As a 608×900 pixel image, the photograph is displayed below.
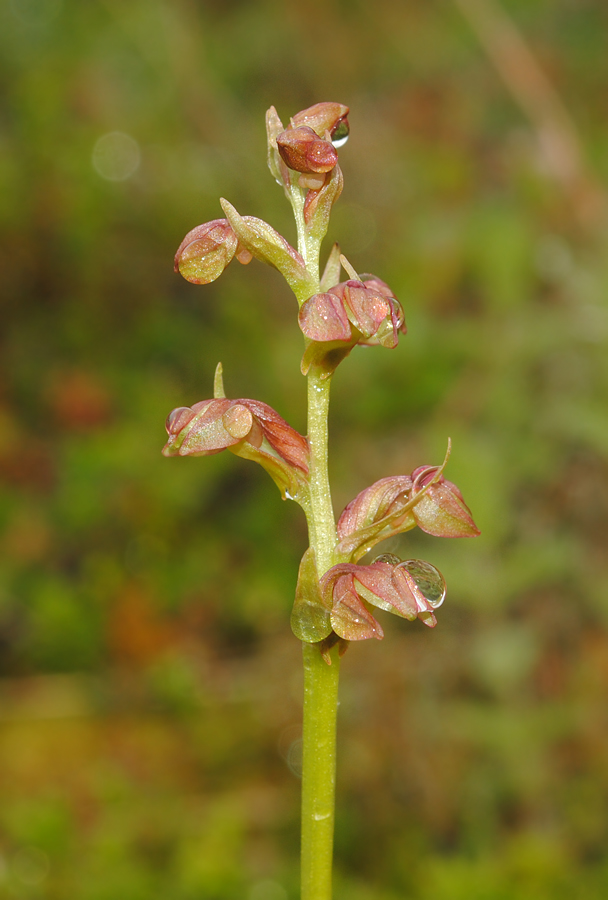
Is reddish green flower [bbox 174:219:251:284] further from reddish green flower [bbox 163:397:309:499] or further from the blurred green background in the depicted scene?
the blurred green background

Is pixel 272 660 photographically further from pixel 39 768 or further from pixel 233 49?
pixel 233 49

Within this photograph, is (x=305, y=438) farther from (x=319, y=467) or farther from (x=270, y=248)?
(x=270, y=248)

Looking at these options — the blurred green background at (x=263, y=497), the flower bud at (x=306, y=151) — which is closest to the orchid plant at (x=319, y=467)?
the flower bud at (x=306, y=151)

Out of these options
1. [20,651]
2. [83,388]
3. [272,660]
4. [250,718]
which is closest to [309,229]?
[250,718]

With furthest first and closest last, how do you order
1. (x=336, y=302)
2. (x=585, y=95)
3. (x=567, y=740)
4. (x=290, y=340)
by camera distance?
(x=585, y=95) < (x=290, y=340) < (x=567, y=740) < (x=336, y=302)

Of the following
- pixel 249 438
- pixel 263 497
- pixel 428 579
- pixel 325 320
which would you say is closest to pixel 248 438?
pixel 249 438

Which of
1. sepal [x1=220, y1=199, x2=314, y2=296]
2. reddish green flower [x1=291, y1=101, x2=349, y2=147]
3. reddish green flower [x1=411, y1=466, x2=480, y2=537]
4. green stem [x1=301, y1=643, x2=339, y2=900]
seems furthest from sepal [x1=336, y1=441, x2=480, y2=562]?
reddish green flower [x1=291, y1=101, x2=349, y2=147]
